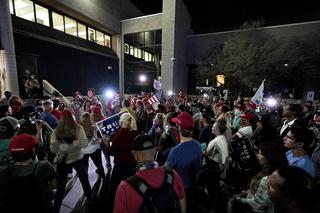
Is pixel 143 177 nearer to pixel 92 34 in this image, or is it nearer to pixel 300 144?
pixel 300 144

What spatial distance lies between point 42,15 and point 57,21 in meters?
1.28

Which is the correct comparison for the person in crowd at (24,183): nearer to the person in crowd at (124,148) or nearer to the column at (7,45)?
the person in crowd at (124,148)

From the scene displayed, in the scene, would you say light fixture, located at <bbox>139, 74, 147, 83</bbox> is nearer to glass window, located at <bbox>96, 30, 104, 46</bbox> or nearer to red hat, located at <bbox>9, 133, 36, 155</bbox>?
glass window, located at <bbox>96, 30, 104, 46</bbox>

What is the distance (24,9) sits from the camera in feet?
36.5

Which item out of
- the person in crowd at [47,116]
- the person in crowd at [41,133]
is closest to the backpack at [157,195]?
the person in crowd at [41,133]

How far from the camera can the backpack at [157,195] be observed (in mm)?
1412

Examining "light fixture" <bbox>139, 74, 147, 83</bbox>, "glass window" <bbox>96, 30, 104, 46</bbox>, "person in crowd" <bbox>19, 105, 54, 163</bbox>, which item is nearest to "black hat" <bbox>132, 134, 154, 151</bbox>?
"person in crowd" <bbox>19, 105, 54, 163</bbox>

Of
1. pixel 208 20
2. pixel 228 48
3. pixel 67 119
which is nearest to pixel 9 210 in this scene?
pixel 67 119

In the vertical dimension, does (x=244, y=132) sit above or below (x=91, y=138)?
above

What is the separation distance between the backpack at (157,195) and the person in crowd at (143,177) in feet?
0.09

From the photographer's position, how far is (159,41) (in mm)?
19156

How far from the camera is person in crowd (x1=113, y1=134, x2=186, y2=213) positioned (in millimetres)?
1416

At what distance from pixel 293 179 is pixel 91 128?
12.1ft

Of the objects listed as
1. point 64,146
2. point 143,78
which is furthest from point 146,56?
point 64,146
